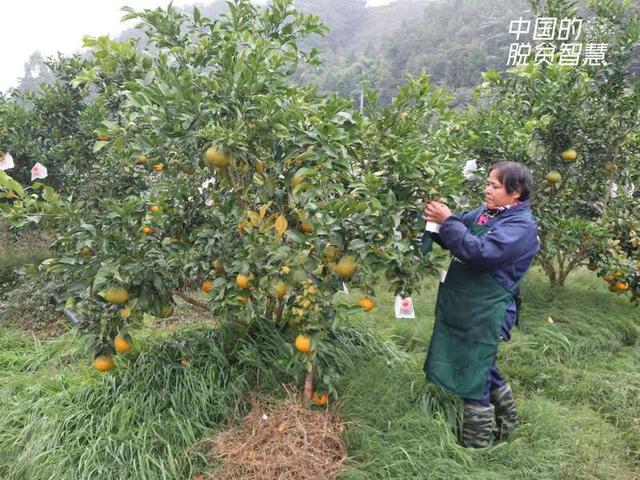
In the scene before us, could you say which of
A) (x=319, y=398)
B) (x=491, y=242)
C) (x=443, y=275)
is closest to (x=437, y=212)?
(x=491, y=242)

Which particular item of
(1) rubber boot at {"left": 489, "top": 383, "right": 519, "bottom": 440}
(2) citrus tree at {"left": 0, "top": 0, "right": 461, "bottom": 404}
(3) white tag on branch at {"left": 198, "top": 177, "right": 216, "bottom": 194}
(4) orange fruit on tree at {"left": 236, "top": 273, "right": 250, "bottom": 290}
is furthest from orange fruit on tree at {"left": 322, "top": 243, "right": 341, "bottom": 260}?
(1) rubber boot at {"left": 489, "top": 383, "right": 519, "bottom": 440}

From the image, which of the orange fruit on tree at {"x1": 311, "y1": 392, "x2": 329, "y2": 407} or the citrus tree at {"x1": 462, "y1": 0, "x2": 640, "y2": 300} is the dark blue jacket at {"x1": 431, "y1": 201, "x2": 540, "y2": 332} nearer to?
the orange fruit on tree at {"x1": 311, "y1": 392, "x2": 329, "y2": 407}

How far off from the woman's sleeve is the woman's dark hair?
0.13 meters

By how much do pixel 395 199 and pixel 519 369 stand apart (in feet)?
5.91

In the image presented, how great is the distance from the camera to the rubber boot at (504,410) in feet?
8.07

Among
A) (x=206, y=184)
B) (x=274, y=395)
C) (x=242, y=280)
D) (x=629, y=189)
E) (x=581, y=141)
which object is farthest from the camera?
(x=629, y=189)

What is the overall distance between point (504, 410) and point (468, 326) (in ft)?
1.92

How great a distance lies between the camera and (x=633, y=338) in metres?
3.86

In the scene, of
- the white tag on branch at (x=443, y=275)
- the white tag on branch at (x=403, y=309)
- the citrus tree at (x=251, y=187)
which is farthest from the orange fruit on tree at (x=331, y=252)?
the white tag on branch at (x=403, y=309)

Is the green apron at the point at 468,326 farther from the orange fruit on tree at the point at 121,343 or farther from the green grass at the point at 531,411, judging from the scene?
the orange fruit on tree at the point at 121,343

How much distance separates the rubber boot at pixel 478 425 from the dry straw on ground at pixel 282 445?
571 millimetres

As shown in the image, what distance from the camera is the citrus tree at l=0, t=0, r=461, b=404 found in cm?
195

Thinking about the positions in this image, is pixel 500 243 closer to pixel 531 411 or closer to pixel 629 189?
pixel 531 411

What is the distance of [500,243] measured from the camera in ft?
6.62
